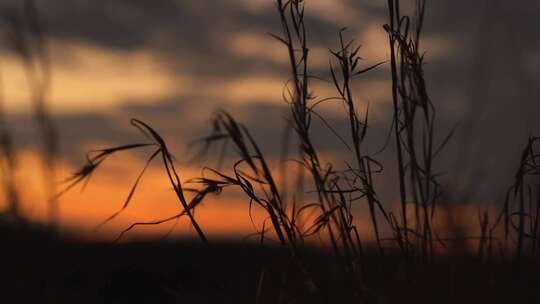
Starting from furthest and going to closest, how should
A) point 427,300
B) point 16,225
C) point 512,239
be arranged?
point 16,225
point 512,239
point 427,300

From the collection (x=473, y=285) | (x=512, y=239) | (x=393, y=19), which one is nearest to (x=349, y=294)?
(x=473, y=285)

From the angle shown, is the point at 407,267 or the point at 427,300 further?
the point at 407,267

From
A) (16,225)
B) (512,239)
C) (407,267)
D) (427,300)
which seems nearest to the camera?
(427,300)

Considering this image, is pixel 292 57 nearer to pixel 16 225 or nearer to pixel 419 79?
pixel 419 79

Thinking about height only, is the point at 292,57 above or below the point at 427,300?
above

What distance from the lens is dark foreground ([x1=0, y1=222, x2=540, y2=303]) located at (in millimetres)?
2348

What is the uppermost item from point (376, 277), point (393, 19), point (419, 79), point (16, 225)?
point (393, 19)

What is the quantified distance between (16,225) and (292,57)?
1131 mm

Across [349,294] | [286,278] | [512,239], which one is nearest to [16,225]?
[286,278]

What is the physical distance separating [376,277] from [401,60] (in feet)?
2.32

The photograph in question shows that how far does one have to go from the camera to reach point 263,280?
257 cm

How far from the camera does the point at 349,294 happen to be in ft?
7.90

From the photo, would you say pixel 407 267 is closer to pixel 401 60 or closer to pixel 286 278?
pixel 286 278

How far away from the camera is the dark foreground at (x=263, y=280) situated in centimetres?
235
